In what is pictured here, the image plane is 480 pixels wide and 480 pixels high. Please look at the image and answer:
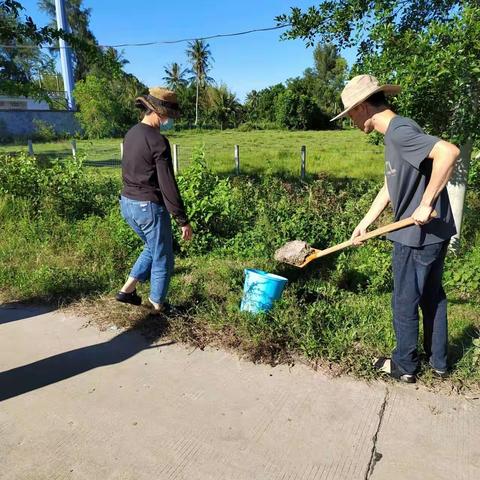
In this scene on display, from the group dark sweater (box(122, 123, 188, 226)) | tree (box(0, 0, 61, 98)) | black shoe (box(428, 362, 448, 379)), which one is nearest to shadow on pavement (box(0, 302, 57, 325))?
dark sweater (box(122, 123, 188, 226))

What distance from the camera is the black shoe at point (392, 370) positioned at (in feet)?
9.31

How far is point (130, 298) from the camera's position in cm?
385

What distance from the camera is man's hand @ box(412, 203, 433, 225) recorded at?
2.41m

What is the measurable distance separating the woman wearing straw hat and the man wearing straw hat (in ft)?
4.41

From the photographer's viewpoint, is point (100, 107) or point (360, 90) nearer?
point (360, 90)

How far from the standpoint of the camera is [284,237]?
4898 mm

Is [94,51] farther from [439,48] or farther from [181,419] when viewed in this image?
[181,419]

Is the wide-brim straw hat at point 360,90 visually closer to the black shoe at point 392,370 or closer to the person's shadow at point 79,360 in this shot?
the black shoe at point 392,370

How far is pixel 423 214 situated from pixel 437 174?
224 millimetres

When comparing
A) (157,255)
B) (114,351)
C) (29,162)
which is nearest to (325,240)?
(157,255)

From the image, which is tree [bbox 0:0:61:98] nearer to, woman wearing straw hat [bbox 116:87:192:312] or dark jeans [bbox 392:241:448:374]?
woman wearing straw hat [bbox 116:87:192:312]

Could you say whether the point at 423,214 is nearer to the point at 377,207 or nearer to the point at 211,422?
the point at 377,207

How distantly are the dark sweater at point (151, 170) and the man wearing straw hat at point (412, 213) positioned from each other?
1.34 metres

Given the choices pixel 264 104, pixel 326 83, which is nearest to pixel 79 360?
pixel 264 104
